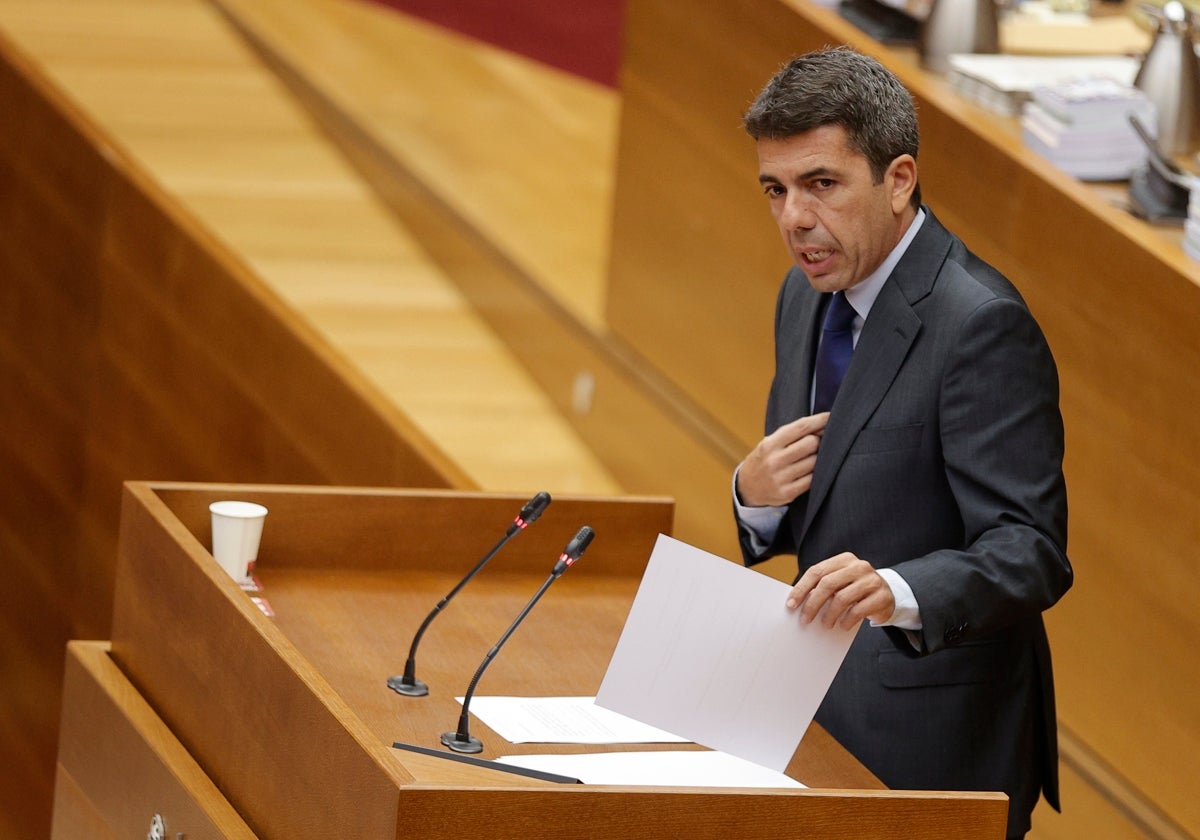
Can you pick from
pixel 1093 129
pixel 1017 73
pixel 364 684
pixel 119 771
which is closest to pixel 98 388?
pixel 1017 73

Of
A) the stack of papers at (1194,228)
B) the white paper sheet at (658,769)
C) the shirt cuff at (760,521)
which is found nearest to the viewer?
the white paper sheet at (658,769)

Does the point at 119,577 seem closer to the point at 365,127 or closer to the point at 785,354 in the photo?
the point at 785,354

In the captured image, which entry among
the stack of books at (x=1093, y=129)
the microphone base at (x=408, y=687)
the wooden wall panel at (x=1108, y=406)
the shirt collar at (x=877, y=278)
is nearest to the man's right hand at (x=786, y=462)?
the shirt collar at (x=877, y=278)

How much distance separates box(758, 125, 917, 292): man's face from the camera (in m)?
1.81

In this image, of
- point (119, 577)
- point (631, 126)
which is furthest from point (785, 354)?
point (631, 126)

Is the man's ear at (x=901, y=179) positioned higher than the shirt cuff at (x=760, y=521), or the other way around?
the man's ear at (x=901, y=179)

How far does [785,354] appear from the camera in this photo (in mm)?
2104

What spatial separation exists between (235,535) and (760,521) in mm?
604

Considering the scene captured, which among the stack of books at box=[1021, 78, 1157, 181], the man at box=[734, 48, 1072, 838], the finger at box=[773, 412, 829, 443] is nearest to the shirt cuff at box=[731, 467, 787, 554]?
the man at box=[734, 48, 1072, 838]

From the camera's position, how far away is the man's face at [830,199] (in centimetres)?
181

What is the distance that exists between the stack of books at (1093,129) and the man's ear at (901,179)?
39.6 inches

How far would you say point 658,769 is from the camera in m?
1.79

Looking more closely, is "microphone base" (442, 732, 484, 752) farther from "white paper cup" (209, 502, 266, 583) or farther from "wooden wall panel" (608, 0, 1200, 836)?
"wooden wall panel" (608, 0, 1200, 836)

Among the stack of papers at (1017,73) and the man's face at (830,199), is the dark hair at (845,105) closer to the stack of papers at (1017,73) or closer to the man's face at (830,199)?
the man's face at (830,199)
